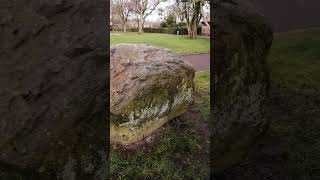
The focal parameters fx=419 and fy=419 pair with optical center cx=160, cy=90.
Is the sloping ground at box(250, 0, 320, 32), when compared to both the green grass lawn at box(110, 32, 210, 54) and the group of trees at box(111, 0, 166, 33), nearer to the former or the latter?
the green grass lawn at box(110, 32, 210, 54)

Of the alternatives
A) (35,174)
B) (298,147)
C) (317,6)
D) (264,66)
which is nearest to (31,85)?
(35,174)

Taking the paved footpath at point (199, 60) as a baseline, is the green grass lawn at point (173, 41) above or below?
above

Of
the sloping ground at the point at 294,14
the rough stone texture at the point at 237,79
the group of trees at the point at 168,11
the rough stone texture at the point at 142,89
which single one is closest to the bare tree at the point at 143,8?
→ the group of trees at the point at 168,11

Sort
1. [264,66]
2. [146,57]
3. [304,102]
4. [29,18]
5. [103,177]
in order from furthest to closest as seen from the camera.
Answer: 1. [304,102]
2. [264,66]
3. [146,57]
4. [103,177]
5. [29,18]

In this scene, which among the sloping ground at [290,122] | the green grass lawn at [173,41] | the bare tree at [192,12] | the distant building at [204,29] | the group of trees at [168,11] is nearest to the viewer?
the group of trees at [168,11]

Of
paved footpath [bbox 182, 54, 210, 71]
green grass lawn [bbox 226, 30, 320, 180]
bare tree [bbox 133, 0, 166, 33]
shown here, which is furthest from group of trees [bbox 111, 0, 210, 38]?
green grass lawn [bbox 226, 30, 320, 180]

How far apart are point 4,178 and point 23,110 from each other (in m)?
0.96

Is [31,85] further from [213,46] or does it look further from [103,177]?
[213,46]

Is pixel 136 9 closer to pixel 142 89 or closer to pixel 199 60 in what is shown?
pixel 142 89

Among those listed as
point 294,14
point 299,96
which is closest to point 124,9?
point 299,96

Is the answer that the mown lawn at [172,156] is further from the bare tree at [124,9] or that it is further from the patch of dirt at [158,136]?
the bare tree at [124,9]

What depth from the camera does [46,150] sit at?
12.0 feet

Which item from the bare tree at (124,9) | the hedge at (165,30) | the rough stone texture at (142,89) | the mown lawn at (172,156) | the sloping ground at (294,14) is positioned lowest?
the mown lawn at (172,156)

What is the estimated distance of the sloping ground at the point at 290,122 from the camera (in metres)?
4.90
